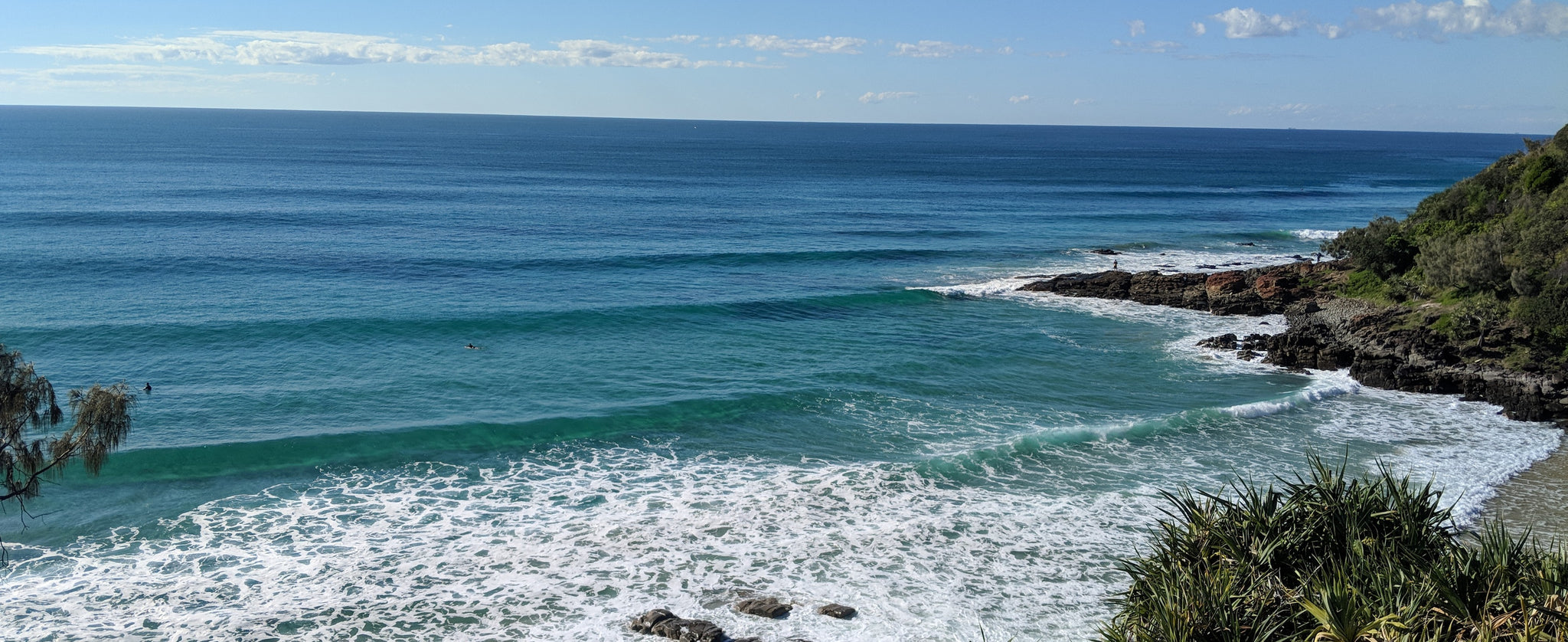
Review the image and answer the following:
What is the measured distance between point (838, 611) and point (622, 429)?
11569 mm

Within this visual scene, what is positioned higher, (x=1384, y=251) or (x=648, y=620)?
(x=1384, y=251)

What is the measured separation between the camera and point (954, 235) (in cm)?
6406

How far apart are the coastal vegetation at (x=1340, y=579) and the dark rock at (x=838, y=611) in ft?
15.7

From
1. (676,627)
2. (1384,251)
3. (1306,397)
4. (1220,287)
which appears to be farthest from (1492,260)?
(676,627)

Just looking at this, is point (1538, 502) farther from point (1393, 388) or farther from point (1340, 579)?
point (1340, 579)

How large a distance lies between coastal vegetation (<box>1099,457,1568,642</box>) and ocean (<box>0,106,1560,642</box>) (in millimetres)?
4523

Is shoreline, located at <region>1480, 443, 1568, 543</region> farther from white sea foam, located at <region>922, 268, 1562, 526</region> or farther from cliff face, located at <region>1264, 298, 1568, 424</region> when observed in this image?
cliff face, located at <region>1264, 298, 1568, 424</region>

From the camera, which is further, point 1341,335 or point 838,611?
point 1341,335

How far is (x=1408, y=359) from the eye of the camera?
104 feet

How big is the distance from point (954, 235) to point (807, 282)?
19.7 m

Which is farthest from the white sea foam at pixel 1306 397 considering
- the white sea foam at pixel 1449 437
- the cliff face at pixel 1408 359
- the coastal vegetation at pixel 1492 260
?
the coastal vegetation at pixel 1492 260

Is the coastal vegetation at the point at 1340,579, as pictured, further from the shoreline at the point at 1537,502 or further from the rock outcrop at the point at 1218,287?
the rock outcrop at the point at 1218,287

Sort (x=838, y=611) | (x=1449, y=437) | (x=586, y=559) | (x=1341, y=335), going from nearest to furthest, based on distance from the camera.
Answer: (x=838, y=611)
(x=586, y=559)
(x=1449, y=437)
(x=1341, y=335)

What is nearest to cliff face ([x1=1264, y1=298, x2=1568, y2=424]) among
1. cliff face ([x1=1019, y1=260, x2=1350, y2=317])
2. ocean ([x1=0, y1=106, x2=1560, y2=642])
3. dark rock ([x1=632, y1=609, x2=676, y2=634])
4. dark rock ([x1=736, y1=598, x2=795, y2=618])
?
ocean ([x1=0, y1=106, x2=1560, y2=642])
